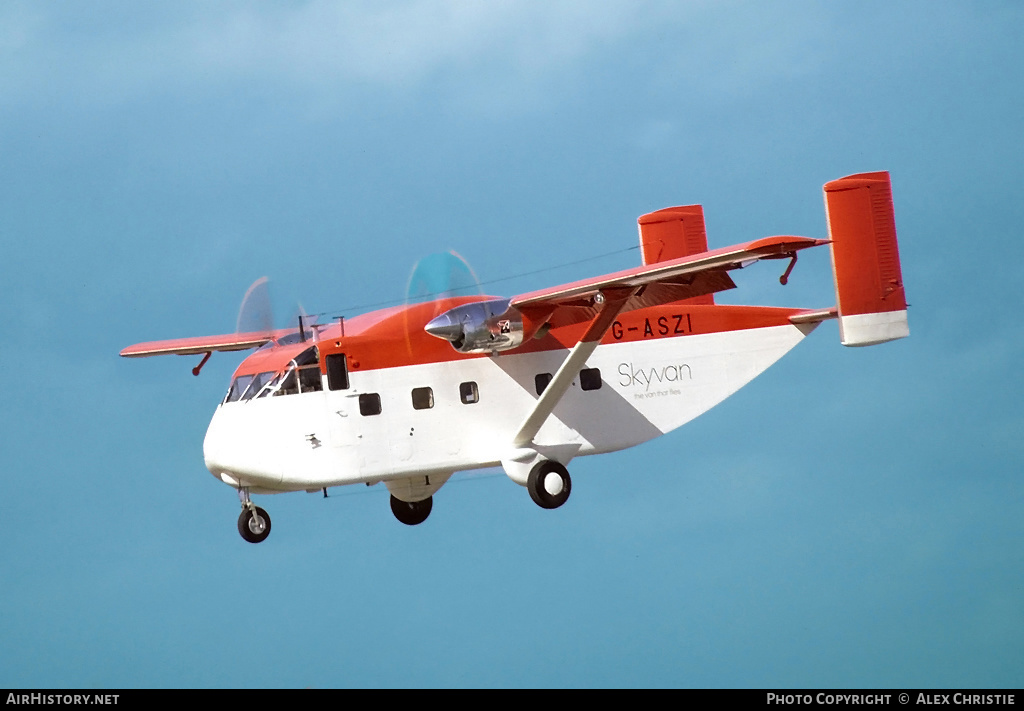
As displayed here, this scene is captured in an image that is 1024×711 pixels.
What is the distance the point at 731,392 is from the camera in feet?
83.5

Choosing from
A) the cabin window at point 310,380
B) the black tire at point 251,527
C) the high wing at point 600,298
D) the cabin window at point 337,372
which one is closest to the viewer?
the high wing at point 600,298

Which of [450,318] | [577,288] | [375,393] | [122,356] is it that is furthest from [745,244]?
[122,356]

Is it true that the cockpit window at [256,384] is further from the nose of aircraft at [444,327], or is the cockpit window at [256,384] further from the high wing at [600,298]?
the high wing at [600,298]

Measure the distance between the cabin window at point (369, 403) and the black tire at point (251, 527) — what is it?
2330 millimetres

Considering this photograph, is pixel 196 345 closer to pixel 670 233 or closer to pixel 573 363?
pixel 573 363

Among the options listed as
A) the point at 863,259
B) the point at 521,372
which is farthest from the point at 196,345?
the point at 863,259

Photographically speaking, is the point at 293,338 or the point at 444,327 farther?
the point at 293,338

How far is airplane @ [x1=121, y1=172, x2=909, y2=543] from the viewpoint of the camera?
22875 millimetres

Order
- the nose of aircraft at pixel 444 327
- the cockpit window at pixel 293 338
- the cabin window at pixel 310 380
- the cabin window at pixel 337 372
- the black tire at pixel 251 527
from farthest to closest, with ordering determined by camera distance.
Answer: the cockpit window at pixel 293 338 < the black tire at pixel 251 527 < the cabin window at pixel 337 372 < the cabin window at pixel 310 380 < the nose of aircraft at pixel 444 327

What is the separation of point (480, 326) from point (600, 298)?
181 centimetres

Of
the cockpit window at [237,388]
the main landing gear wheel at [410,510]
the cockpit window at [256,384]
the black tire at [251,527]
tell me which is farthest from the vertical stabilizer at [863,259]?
the black tire at [251,527]

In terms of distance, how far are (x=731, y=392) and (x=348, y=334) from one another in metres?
6.40

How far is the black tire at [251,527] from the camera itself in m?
23.7

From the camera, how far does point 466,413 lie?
2378 cm
